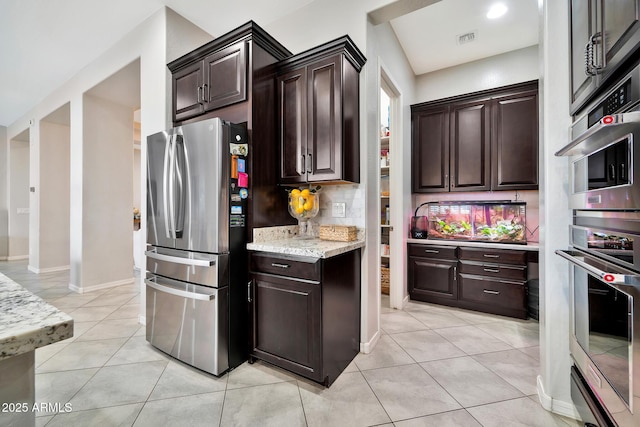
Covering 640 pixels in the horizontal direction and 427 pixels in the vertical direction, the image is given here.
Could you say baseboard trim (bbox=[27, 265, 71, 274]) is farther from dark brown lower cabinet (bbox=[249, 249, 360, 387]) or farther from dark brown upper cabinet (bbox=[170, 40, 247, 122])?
dark brown lower cabinet (bbox=[249, 249, 360, 387])

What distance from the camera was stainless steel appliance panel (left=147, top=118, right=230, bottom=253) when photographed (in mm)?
1887

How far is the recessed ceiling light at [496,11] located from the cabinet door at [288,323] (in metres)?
3.09

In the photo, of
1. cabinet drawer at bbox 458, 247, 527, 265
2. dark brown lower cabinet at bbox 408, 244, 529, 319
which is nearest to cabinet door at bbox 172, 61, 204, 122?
dark brown lower cabinet at bbox 408, 244, 529, 319

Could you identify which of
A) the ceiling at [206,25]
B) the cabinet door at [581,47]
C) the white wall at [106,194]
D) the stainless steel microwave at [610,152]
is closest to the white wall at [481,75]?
the ceiling at [206,25]

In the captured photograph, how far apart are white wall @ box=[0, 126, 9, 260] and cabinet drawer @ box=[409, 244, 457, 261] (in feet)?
28.5

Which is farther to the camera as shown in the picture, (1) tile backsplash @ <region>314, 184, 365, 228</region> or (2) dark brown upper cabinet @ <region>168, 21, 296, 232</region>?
(1) tile backsplash @ <region>314, 184, 365, 228</region>

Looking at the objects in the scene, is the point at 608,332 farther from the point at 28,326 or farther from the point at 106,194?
the point at 106,194

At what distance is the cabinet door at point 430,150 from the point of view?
3428mm

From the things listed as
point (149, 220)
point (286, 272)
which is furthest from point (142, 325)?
point (286, 272)

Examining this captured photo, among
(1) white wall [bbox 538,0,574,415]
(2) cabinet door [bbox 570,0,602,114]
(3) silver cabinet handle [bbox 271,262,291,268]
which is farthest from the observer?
(3) silver cabinet handle [bbox 271,262,291,268]

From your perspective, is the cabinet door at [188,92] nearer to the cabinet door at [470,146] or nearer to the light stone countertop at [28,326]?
the light stone countertop at [28,326]

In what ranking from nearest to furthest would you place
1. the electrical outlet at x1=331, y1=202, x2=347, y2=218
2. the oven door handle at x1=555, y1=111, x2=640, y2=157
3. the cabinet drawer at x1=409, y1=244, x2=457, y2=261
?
the oven door handle at x1=555, y1=111, x2=640, y2=157 → the electrical outlet at x1=331, y1=202, x2=347, y2=218 → the cabinet drawer at x1=409, y1=244, x2=457, y2=261

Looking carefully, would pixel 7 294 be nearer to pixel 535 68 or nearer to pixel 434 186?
pixel 434 186

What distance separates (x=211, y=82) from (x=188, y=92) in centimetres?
34
